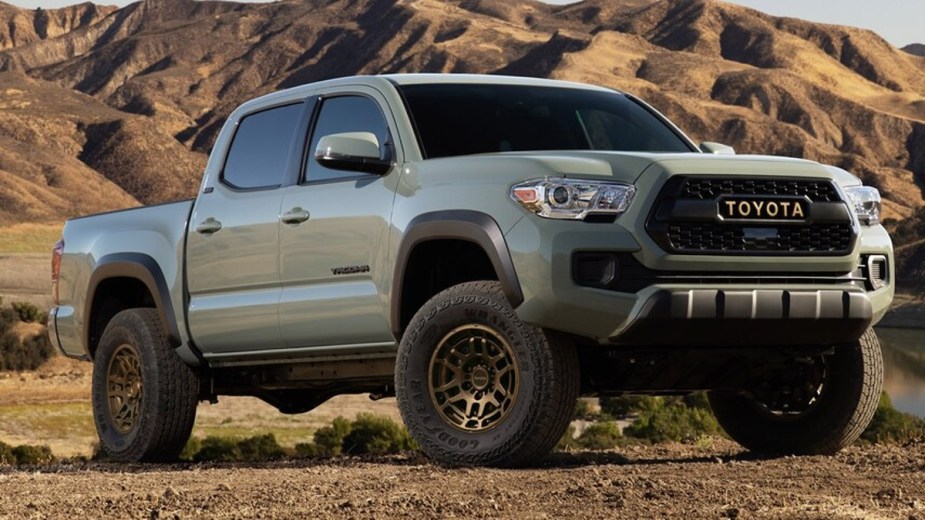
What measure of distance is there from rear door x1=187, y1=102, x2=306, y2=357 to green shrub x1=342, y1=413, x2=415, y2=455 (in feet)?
84.3

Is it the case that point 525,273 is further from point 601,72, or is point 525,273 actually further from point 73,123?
point 601,72

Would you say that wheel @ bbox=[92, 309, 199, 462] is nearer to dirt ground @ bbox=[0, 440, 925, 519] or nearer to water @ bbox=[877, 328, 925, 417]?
dirt ground @ bbox=[0, 440, 925, 519]

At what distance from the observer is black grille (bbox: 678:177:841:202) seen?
23.4 ft

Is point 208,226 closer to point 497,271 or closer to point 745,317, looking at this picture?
point 497,271

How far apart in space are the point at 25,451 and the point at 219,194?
22.9 meters

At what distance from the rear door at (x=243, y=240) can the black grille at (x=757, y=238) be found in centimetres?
256

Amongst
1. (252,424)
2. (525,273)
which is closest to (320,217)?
(525,273)

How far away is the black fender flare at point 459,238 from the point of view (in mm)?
7160

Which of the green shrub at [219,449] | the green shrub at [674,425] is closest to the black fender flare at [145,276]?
the green shrub at [674,425]

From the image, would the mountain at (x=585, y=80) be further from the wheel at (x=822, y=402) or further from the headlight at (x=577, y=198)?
the headlight at (x=577, y=198)

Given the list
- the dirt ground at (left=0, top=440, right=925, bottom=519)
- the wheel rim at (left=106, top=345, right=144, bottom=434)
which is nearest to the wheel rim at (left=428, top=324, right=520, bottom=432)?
the dirt ground at (left=0, top=440, right=925, bottom=519)

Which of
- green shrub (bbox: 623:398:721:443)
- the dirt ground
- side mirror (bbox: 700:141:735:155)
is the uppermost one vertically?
side mirror (bbox: 700:141:735:155)

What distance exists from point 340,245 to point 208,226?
4.60 ft

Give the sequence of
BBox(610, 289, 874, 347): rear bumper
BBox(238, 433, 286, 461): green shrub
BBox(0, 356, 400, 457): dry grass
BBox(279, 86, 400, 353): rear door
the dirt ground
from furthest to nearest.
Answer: BBox(0, 356, 400, 457): dry grass → BBox(238, 433, 286, 461): green shrub → BBox(279, 86, 400, 353): rear door → BBox(610, 289, 874, 347): rear bumper → the dirt ground
